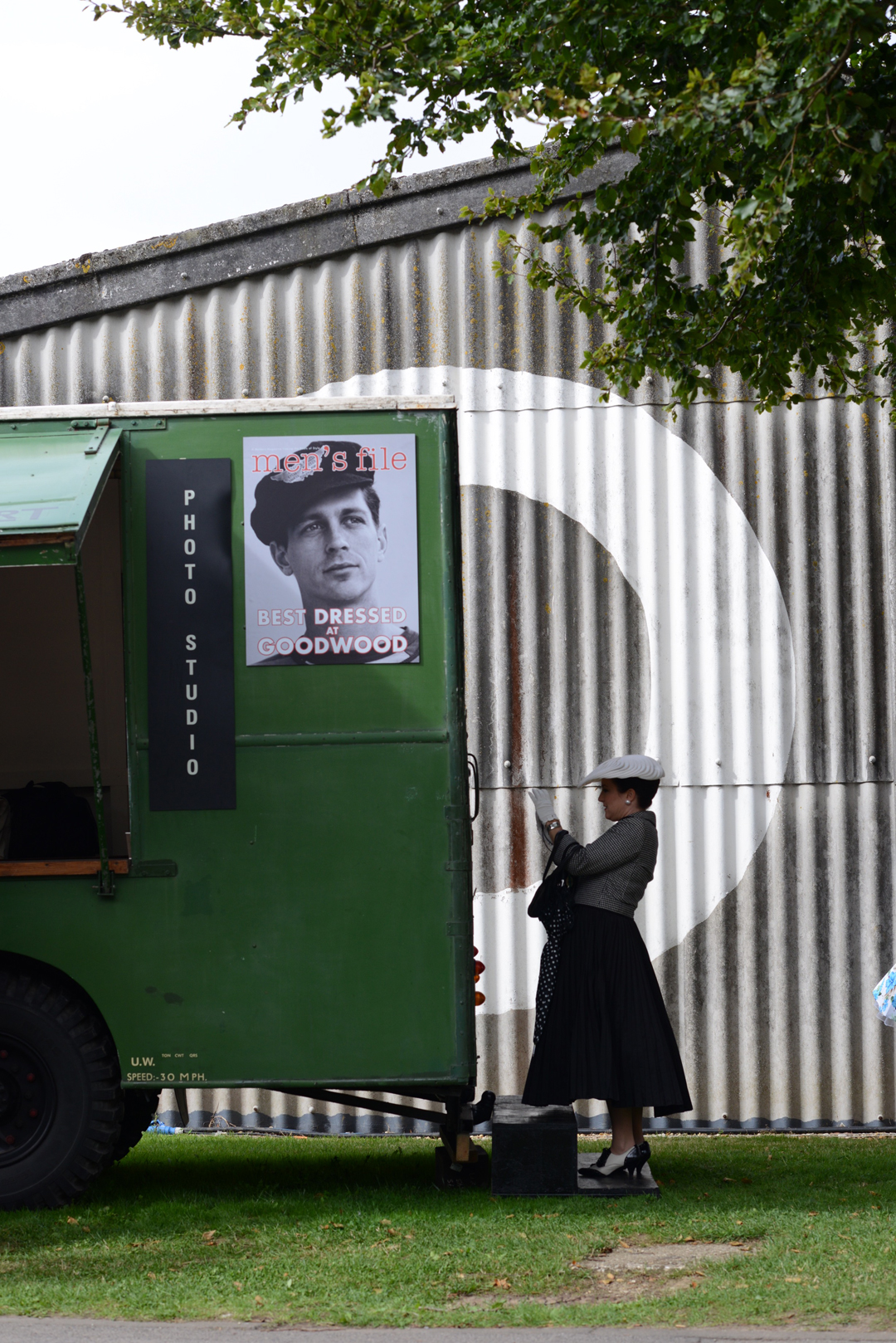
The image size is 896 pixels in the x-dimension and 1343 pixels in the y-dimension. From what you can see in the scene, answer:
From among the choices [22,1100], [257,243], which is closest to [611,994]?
[22,1100]

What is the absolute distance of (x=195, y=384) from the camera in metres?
9.17

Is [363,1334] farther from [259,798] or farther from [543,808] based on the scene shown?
[543,808]

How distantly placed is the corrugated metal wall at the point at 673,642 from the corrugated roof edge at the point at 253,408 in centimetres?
285

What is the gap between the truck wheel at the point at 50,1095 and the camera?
590cm

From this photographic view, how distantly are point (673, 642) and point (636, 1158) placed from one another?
11.7 ft

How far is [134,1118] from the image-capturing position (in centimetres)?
736

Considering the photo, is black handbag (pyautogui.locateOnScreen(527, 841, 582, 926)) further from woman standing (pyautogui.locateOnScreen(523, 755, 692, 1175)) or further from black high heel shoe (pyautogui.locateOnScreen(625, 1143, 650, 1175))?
black high heel shoe (pyautogui.locateOnScreen(625, 1143, 650, 1175))

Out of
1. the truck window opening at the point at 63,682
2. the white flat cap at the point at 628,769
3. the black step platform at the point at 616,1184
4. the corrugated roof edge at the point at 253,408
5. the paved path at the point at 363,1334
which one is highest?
the corrugated roof edge at the point at 253,408

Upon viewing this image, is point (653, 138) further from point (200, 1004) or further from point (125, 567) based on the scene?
point (200, 1004)

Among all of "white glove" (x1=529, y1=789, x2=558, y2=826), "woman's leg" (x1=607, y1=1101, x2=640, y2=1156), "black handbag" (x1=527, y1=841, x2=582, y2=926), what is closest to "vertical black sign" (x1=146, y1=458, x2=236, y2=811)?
"white glove" (x1=529, y1=789, x2=558, y2=826)

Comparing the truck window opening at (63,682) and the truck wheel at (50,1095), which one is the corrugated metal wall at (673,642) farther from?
the truck wheel at (50,1095)

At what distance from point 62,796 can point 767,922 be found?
4.39 metres

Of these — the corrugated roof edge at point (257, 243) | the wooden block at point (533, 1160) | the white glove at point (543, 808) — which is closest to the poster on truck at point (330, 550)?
the white glove at point (543, 808)

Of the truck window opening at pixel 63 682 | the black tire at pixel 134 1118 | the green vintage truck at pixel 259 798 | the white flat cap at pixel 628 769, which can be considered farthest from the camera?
the truck window opening at pixel 63 682
